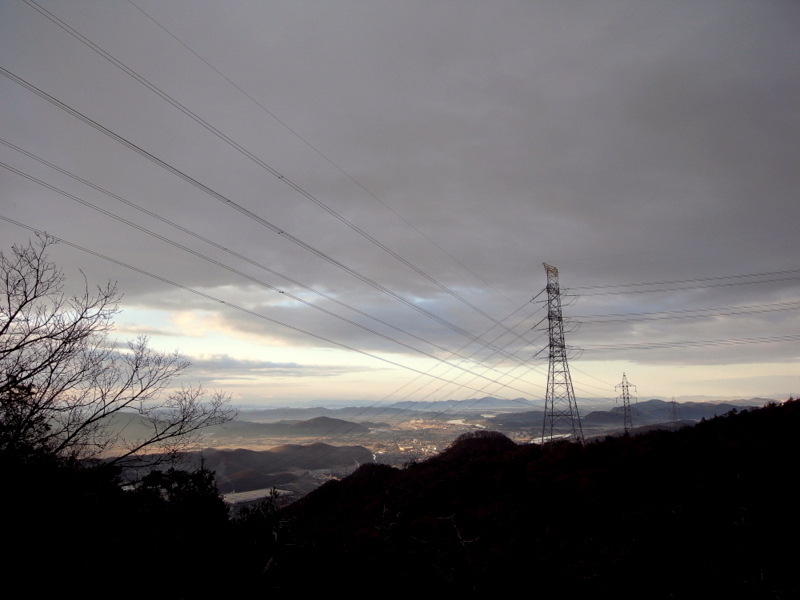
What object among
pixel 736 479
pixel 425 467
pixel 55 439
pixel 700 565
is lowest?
pixel 425 467

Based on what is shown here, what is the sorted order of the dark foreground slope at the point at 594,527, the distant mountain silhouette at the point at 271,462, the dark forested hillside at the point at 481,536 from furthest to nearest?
the distant mountain silhouette at the point at 271,462, the dark foreground slope at the point at 594,527, the dark forested hillside at the point at 481,536

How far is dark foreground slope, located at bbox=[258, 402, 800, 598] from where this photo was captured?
8.60 meters

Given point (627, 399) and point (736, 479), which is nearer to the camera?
point (736, 479)

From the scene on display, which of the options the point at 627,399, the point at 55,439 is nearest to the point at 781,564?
the point at 55,439

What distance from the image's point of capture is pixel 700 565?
842 centimetres

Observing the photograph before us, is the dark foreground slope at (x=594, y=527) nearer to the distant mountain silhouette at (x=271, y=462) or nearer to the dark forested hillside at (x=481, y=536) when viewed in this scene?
the dark forested hillside at (x=481, y=536)

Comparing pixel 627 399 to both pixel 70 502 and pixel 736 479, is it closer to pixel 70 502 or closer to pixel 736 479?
pixel 736 479

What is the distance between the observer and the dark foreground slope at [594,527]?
8.60 m

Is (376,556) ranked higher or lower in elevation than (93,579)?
lower

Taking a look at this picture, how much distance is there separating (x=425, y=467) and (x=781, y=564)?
21.4 m

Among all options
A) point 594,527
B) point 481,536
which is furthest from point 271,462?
point 594,527

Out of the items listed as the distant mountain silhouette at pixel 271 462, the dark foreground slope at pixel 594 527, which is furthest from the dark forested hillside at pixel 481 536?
the distant mountain silhouette at pixel 271 462

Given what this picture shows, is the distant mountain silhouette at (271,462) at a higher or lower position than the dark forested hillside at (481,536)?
lower

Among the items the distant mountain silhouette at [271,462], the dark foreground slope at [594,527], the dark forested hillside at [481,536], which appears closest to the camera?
the dark forested hillside at [481,536]
